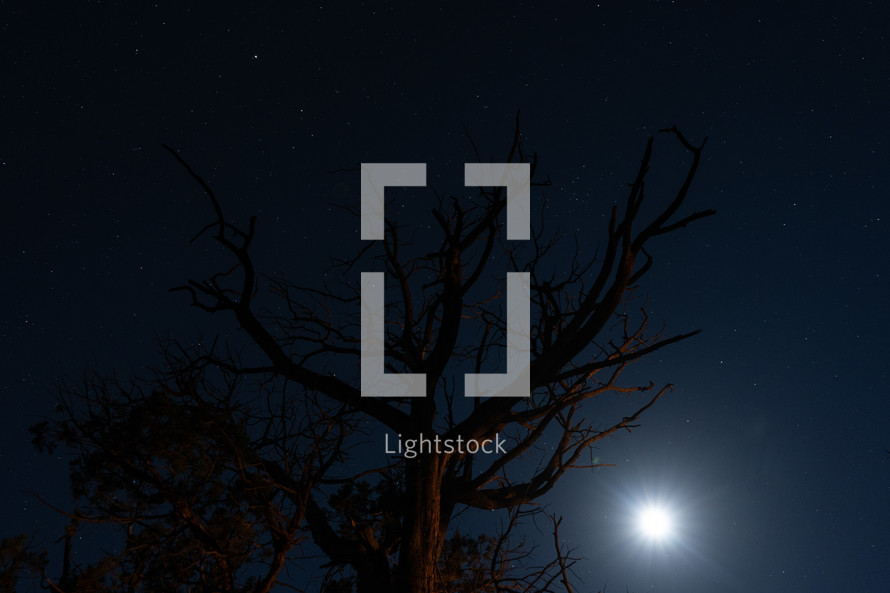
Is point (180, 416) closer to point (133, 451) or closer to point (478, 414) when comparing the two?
point (133, 451)

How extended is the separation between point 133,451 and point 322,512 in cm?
155

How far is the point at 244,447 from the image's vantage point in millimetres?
4152

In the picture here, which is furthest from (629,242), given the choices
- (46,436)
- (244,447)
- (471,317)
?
(46,436)

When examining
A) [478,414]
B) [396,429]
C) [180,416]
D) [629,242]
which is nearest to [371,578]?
[396,429]

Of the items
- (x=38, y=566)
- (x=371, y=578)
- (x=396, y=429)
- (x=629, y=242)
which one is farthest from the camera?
(x=38, y=566)

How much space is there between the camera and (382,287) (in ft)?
17.8

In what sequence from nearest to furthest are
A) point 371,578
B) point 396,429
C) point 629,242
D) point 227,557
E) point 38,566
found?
point 227,557, point 629,242, point 371,578, point 396,429, point 38,566

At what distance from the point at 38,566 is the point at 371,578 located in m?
3.22

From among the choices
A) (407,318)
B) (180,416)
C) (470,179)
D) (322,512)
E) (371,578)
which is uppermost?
(470,179)

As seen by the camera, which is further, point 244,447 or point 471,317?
point 471,317

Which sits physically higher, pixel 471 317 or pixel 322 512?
pixel 471 317

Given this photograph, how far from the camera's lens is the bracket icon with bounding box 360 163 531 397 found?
479cm

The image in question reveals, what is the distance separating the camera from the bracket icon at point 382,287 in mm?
4785

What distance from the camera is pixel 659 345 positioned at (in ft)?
13.2
